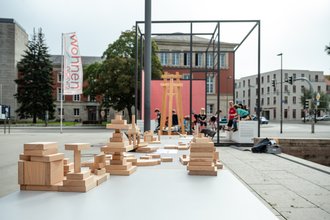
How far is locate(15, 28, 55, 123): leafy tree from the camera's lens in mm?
49312

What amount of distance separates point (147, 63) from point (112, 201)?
8.57m

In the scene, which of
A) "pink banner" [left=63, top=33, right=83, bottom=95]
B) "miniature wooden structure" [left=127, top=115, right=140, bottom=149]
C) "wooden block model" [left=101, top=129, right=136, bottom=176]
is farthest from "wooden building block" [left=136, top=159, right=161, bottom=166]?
"pink banner" [left=63, top=33, right=83, bottom=95]

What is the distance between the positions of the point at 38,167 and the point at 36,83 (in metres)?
49.6

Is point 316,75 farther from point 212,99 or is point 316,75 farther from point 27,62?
point 27,62

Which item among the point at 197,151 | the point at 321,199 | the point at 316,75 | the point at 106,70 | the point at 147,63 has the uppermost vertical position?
the point at 316,75

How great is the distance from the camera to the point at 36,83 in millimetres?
50125

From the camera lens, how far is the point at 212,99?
4912 centimetres

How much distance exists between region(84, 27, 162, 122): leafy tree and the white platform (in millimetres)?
32371

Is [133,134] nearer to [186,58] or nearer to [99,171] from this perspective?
[99,171]

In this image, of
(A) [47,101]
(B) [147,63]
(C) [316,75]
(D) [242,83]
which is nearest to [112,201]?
(B) [147,63]

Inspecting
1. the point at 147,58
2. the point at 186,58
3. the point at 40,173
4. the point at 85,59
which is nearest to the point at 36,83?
the point at 186,58

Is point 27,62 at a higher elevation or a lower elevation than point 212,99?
higher

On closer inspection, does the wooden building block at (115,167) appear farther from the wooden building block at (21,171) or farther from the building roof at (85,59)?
the building roof at (85,59)

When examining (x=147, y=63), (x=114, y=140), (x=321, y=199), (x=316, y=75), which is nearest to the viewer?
(x=321, y=199)
